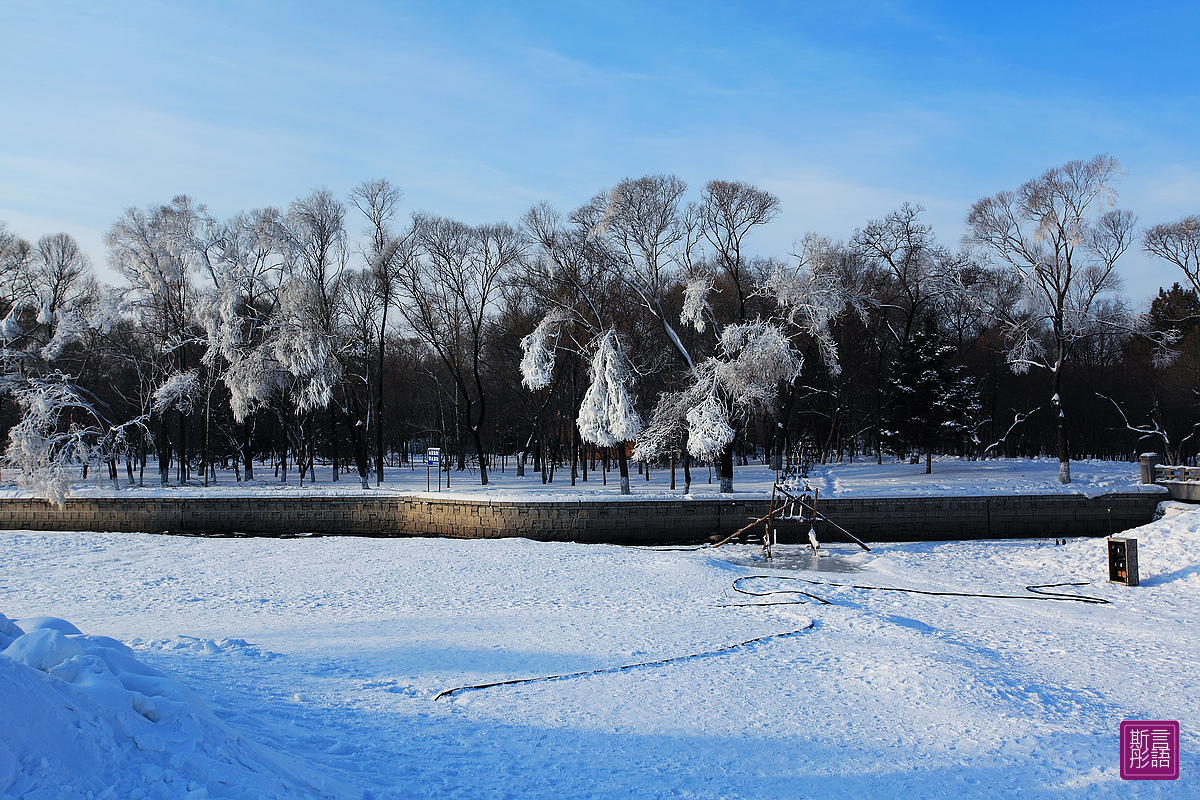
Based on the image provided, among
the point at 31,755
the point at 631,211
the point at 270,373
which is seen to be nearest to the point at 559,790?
the point at 31,755

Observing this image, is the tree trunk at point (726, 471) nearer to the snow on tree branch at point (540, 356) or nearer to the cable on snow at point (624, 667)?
the snow on tree branch at point (540, 356)

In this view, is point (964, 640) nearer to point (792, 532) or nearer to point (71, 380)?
point (792, 532)

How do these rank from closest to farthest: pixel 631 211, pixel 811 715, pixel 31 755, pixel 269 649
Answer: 1. pixel 31 755
2. pixel 811 715
3. pixel 269 649
4. pixel 631 211

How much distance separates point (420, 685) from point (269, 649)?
7.36ft

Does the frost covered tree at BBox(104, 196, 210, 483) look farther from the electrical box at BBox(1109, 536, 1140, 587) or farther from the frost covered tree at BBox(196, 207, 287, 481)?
the electrical box at BBox(1109, 536, 1140, 587)

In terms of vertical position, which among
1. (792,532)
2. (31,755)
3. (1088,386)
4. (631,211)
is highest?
(631,211)

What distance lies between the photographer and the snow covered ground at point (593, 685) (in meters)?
3.99

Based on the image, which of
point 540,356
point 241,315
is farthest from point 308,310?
point 540,356

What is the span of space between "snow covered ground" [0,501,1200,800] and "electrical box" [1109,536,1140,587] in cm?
26

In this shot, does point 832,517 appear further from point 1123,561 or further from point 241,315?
point 241,315

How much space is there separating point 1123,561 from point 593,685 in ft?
36.0

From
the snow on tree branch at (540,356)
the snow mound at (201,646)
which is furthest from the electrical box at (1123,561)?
the snow on tree branch at (540,356)

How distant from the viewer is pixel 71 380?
85.0ft

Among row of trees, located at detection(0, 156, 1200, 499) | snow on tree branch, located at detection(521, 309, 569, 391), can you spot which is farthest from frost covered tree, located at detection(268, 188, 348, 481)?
snow on tree branch, located at detection(521, 309, 569, 391)
